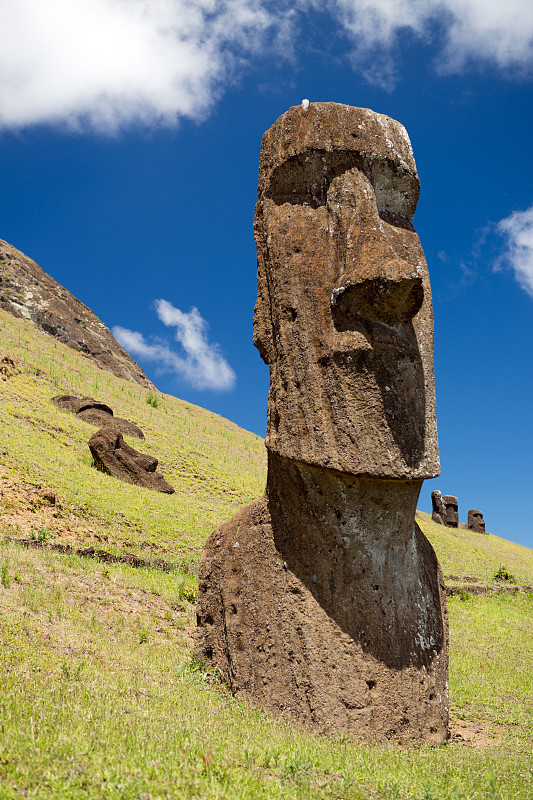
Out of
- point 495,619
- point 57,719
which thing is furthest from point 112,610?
point 495,619

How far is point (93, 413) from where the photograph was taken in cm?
2383

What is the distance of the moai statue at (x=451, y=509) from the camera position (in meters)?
31.4

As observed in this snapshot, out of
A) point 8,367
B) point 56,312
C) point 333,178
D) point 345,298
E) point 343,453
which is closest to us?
point 343,453

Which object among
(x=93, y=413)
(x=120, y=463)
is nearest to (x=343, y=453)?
(x=120, y=463)

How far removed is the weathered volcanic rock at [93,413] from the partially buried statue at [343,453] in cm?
1802

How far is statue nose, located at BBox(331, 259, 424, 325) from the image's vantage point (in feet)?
17.9

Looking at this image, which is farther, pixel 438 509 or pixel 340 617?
pixel 438 509

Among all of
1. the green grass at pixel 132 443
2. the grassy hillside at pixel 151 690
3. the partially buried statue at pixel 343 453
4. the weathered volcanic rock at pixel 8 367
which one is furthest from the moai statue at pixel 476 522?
Result: the partially buried statue at pixel 343 453

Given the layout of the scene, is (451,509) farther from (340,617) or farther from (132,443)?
(340,617)

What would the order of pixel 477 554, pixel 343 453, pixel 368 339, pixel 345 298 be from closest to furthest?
pixel 343 453
pixel 368 339
pixel 345 298
pixel 477 554

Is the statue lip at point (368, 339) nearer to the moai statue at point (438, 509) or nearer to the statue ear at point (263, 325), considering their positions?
the statue ear at point (263, 325)

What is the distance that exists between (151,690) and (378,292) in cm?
384

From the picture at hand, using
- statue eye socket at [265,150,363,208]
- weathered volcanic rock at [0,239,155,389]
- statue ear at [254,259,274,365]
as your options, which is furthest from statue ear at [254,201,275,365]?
weathered volcanic rock at [0,239,155,389]

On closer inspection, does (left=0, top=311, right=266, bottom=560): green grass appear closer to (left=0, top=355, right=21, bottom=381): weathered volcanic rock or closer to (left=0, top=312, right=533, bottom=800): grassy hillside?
(left=0, top=312, right=533, bottom=800): grassy hillside
